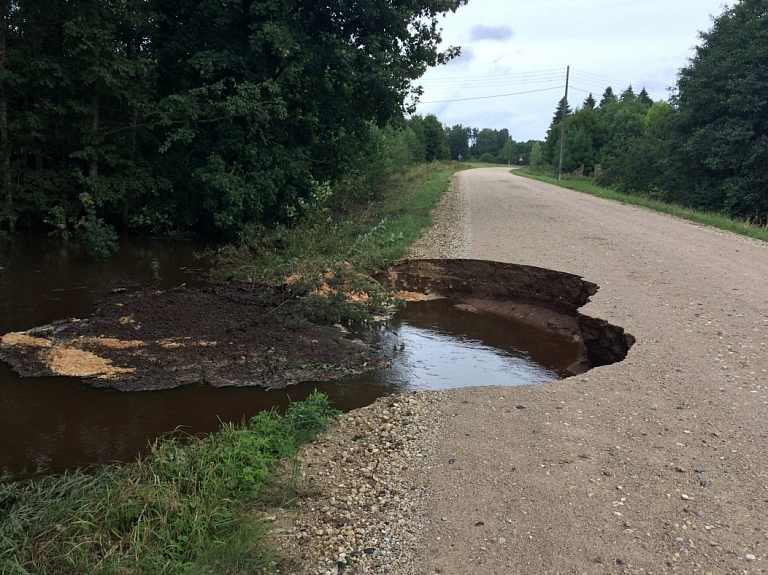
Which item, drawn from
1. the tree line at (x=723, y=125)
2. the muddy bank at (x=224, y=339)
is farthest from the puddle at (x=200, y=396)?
the tree line at (x=723, y=125)

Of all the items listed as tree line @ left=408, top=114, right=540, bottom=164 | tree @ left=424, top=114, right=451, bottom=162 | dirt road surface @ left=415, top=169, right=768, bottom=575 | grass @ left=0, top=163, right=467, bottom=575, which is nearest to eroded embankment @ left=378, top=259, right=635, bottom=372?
dirt road surface @ left=415, top=169, right=768, bottom=575

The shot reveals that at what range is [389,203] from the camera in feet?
→ 68.6

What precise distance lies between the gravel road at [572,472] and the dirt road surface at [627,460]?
1 cm

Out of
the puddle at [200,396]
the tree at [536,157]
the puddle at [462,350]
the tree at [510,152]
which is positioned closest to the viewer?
the puddle at [200,396]

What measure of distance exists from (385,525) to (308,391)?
2902 millimetres

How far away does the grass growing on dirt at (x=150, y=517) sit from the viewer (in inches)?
111

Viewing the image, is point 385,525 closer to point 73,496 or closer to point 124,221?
point 73,496

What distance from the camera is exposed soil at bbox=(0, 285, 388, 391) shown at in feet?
20.2

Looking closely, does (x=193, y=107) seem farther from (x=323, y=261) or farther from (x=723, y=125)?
(x=723, y=125)

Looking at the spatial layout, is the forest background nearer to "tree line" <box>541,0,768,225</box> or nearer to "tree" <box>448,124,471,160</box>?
"tree line" <box>541,0,768,225</box>

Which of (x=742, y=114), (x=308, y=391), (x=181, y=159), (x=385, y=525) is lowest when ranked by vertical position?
(x=308, y=391)

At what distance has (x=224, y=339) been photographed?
23.7 feet

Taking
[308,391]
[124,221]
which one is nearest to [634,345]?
[308,391]

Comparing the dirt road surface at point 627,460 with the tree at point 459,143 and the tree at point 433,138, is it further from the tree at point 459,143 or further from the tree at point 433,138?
the tree at point 459,143
